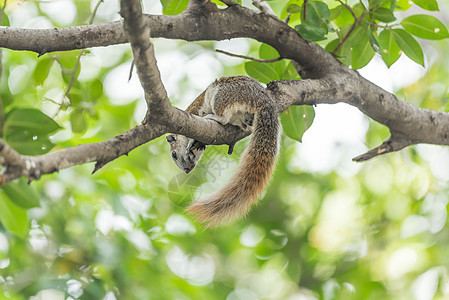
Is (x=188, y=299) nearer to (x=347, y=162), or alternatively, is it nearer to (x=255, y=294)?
(x=255, y=294)

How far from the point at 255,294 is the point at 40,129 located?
8.24 feet

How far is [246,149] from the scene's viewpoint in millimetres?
1742

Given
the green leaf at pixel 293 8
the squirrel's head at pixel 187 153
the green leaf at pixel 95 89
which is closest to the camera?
the green leaf at pixel 293 8

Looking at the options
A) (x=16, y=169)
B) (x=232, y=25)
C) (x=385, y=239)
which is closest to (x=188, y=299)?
(x=232, y=25)

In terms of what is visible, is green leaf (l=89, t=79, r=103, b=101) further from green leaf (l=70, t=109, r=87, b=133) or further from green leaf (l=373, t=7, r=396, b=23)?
green leaf (l=373, t=7, r=396, b=23)

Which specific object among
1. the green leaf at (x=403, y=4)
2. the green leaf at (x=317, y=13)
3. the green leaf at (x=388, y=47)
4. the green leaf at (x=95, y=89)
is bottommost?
the green leaf at (x=95, y=89)

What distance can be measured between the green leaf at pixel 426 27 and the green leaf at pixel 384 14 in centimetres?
15

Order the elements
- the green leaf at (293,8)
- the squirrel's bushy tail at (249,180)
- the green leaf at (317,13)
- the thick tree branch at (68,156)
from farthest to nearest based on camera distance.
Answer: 1. the green leaf at (293,8)
2. the green leaf at (317,13)
3. the squirrel's bushy tail at (249,180)
4. the thick tree branch at (68,156)

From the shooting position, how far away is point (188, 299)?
249 centimetres

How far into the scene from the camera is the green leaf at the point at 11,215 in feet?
5.66

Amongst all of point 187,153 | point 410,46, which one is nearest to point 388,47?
point 410,46

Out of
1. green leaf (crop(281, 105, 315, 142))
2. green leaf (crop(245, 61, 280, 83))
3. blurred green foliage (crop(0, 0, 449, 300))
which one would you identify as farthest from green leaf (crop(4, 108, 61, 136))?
green leaf (crop(281, 105, 315, 142))

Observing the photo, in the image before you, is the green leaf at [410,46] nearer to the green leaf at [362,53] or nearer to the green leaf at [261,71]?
the green leaf at [362,53]

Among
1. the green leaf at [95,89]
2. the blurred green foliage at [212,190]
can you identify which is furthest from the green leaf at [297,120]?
the green leaf at [95,89]
